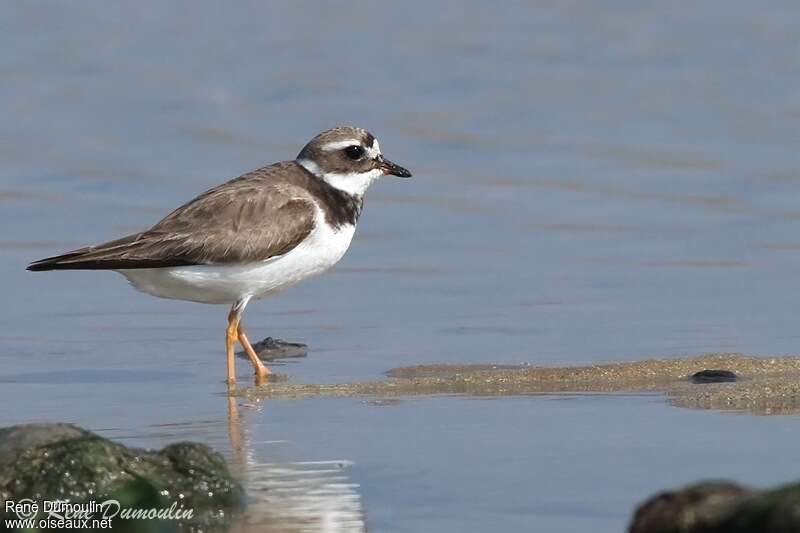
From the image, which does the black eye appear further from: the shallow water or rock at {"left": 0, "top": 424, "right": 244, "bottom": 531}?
rock at {"left": 0, "top": 424, "right": 244, "bottom": 531}

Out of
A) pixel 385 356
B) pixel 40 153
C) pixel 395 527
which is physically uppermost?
pixel 40 153

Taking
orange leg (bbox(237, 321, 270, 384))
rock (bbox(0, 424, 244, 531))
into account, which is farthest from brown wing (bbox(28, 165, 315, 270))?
rock (bbox(0, 424, 244, 531))

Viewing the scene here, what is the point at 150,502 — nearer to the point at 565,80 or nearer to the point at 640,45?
the point at 565,80

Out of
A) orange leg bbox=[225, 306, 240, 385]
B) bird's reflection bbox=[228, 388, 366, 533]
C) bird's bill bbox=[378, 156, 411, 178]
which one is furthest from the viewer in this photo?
bird's bill bbox=[378, 156, 411, 178]

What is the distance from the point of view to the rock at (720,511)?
14.1 ft

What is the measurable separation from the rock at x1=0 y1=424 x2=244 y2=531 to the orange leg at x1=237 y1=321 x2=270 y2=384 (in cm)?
292

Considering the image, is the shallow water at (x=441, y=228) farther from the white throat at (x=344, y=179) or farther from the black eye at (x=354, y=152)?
the black eye at (x=354, y=152)

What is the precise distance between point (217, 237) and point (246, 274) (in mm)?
244

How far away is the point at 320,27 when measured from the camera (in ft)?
64.0

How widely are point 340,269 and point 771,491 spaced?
6887 millimetres

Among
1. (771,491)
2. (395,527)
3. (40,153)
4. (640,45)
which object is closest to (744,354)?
(395,527)

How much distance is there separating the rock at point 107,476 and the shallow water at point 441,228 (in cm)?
26

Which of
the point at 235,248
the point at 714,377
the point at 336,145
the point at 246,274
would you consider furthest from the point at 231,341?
the point at 714,377

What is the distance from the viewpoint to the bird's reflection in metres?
5.39
